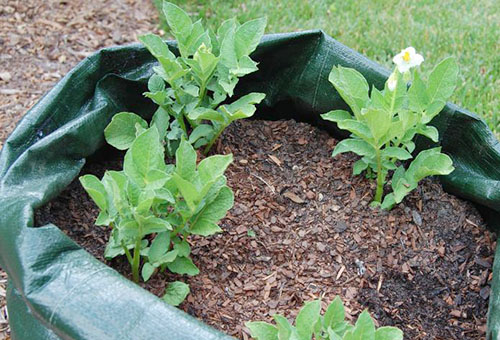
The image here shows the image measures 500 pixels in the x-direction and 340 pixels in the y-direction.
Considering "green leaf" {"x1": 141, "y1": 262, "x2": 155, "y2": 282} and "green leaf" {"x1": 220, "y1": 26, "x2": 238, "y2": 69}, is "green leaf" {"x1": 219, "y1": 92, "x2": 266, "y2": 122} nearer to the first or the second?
"green leaf" {"x1": 220, "y1": 26, "x2": 238, "y2": 69}

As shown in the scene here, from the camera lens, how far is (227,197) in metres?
1.60

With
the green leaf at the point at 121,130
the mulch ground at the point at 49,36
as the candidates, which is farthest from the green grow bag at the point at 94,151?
the mulch ground at the point at 49,36

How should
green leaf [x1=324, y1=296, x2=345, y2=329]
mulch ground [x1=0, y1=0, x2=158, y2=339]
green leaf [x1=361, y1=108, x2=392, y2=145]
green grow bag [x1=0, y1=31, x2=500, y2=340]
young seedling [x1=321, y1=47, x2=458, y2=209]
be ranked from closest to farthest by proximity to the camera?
green grow bag [x1=0, y1=31, x2=500, y2=340] < green leaf [x1=324, y1=296, x2=345, y2=329] < green leaf [x1=361, y1=108, x2=392, y2=145] < young seedling [x1=321, y1=47, x2=458, y2=209] < mulch ground [x1=0, y1=0, x2=158, y2=339]

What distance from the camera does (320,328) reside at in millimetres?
1456

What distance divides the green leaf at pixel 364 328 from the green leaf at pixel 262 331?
0.19 metres

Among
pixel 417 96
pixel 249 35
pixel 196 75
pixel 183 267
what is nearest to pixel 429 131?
pixel 417 96

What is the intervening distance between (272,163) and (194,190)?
66cm

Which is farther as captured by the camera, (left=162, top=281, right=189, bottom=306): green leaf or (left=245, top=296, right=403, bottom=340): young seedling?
(left=162, top=281, right=189, bottom=306): green leaf

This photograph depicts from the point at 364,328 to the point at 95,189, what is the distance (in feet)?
2.20

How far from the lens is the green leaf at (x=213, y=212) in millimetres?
1590

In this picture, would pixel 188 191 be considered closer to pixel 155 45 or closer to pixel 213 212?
pixel 213 212

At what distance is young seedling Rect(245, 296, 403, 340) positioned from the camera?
1.33 m

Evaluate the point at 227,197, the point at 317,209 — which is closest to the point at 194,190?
the point at 227,197

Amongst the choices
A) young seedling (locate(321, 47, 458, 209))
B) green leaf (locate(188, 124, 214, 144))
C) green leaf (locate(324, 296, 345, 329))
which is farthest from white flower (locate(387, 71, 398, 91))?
green leaf (locate(324, 296, 345, 329))
